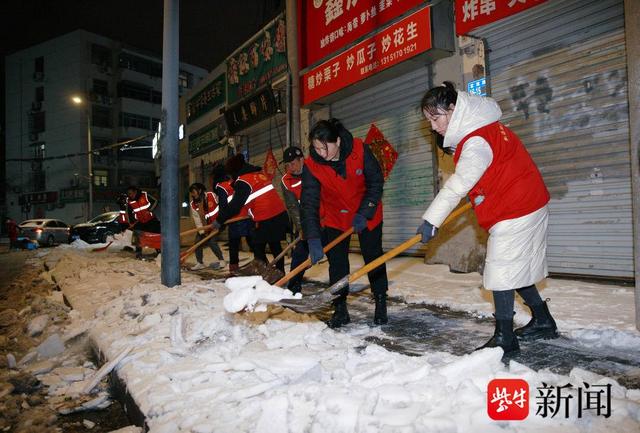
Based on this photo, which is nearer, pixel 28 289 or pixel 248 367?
pixel 248 367

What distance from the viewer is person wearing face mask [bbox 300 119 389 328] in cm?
336

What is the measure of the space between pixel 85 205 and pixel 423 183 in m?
36.8

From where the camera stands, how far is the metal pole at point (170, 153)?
5.29m

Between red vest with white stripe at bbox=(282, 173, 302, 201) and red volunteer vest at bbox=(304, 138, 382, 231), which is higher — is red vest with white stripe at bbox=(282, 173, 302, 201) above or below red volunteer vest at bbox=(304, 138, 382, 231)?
above

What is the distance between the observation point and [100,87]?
3966 cm

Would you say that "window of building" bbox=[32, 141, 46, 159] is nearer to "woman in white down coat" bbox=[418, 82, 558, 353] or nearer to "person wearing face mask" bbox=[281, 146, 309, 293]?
"person wearing face mask" bbox=[281, 146, 309, 293]

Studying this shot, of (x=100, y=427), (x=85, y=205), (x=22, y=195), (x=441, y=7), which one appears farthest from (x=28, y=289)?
(x=22, y=195)

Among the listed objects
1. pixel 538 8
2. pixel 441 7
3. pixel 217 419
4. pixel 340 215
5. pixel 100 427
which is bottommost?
pixel 100 427

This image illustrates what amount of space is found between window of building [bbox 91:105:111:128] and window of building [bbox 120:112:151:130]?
55.7 inches

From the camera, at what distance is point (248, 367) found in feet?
7.98

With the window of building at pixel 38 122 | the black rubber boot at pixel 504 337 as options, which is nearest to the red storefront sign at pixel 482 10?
the black rubber boot at pixel 504 337

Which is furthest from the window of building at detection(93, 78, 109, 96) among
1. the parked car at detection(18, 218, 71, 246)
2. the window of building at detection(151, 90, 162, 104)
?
the parked car at detection(18, 218, 71, 246)

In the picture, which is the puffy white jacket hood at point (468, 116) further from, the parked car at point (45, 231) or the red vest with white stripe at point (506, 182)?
the parked car at point (45, 231)

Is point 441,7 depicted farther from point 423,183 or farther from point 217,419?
point 217,419
